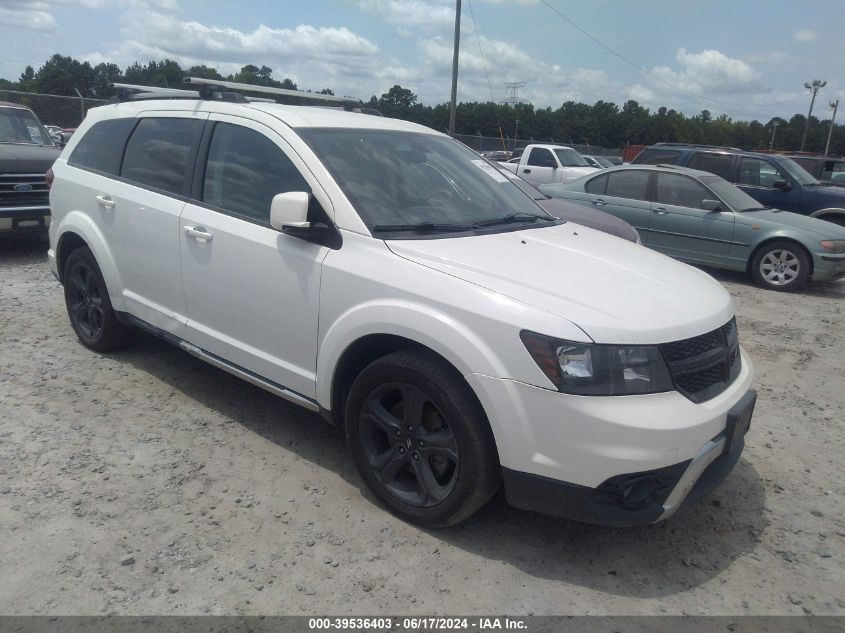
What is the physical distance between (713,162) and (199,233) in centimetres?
989

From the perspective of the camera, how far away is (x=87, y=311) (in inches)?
206

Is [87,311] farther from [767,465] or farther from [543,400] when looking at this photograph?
[767,465]

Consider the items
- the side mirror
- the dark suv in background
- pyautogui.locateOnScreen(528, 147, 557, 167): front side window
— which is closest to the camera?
the side mirror

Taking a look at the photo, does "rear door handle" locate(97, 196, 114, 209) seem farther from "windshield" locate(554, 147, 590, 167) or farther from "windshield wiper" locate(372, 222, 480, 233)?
"windshield" locate(554, 147, 590, 167)

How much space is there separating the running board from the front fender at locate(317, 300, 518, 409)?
19 cm

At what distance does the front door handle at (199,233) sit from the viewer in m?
3.86

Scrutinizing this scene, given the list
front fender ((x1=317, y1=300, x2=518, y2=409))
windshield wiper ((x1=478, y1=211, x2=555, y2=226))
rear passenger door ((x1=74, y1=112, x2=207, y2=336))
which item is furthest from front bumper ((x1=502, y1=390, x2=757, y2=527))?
rear passenger door ((x1=74, y1=112, x2=207, y2=336))

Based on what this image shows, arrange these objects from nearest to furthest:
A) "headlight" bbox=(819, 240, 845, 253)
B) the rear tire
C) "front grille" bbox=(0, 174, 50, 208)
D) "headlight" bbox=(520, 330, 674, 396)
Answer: "headlight" bbox=(520, 330, 674, 396)
the rear tire
"front grille" bbox=(0, 174, 50, 208)
"headlight" bbox=(819, 240, 845, 253)

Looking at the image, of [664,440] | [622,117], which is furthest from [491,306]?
[622,117]

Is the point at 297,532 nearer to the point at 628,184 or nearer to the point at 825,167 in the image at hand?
the point at 628,184

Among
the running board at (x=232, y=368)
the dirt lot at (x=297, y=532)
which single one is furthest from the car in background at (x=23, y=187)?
the running board at (x=232, y=368)

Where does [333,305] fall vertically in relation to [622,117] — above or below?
below

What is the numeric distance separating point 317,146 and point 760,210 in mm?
7993

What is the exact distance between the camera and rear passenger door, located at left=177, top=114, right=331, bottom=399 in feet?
11.4
